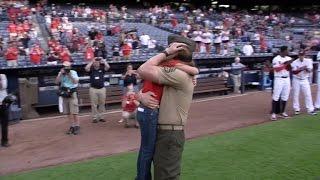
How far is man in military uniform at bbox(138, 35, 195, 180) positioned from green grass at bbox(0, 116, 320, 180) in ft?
7.40

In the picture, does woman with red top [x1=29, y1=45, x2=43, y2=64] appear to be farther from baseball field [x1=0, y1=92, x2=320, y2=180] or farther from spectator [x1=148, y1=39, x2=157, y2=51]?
spectator [x1=148, y1=39, x2=157, y2=51]

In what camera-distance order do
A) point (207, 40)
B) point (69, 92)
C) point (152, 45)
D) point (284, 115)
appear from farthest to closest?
1. point (207, 40)
2. point (152, 45)
3. point (284, 115)
4. point (69, 92)

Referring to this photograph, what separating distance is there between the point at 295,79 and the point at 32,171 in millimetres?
7040

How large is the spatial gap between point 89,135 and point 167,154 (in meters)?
5.95

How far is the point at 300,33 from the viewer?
108 feet

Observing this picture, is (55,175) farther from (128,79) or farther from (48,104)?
(48,104)

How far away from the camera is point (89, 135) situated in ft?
30.6

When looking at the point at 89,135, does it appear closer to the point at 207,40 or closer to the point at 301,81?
the point at 301,81

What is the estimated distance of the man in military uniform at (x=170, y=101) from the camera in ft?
11.6

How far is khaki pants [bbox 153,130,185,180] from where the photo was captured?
3600mm

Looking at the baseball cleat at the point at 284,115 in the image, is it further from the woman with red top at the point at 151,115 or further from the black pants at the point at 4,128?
the woman with red top at the point at 151,115

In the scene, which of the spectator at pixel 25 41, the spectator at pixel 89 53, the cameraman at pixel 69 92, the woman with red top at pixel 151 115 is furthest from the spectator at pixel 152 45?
the woman with red top at pixel 151 115

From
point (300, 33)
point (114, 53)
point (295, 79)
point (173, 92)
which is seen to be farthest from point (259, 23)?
point (173, 92)

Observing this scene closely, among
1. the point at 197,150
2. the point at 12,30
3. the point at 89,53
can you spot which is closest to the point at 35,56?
the point at 89,53
